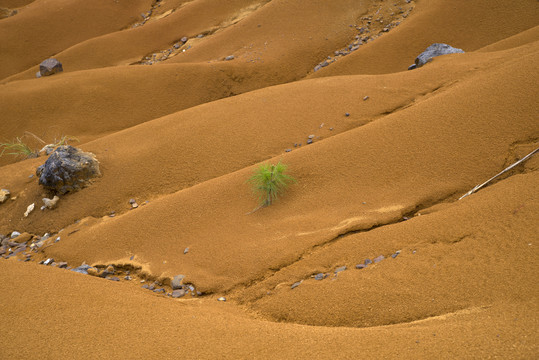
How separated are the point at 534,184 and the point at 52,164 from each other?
16.2ft

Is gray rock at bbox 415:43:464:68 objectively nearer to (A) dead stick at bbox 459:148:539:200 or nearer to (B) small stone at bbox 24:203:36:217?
(A) dead stick at bbox 459:148:539:200

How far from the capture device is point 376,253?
107 inches

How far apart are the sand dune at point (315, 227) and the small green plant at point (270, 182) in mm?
88

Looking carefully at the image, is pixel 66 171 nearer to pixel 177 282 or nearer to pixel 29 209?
pixel 29 209

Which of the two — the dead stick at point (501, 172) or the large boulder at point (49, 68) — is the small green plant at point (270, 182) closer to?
the dead stick at point (501, 172)

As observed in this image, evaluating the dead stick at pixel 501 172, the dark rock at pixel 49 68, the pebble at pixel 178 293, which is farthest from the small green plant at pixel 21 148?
the dead stick at pixel 501 172

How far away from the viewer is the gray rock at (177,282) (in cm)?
321

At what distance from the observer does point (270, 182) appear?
147 inches

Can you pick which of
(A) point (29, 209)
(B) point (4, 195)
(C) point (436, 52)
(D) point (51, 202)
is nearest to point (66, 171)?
(D) point (51, 202)

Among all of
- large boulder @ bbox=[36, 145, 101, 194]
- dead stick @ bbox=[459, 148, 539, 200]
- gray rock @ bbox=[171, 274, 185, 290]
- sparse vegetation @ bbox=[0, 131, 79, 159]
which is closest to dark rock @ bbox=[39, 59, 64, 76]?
sparse vegetation @ bbox=[0, 131, 79, 159]

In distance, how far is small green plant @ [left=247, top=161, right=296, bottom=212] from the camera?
12.3 feet

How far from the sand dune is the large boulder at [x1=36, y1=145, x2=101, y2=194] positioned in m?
0.19

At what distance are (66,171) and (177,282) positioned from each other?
2575mm

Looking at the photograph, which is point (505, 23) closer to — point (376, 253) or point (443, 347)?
point (376, 253)
